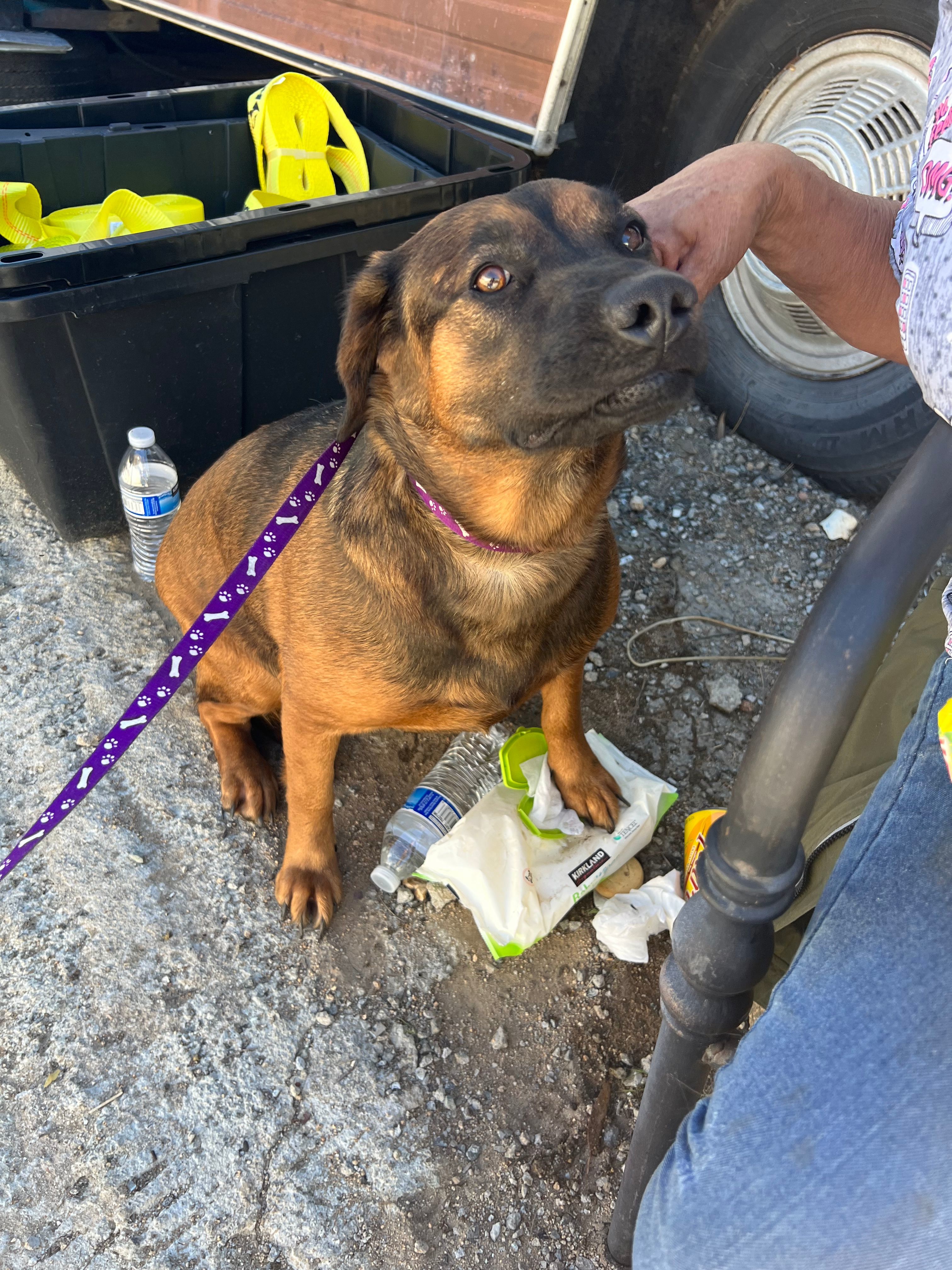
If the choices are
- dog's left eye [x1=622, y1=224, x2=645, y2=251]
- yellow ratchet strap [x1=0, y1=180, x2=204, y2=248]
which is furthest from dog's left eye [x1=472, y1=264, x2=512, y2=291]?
yellow ratchet strap [x1=0, y1=180, x2=204, y2=248]

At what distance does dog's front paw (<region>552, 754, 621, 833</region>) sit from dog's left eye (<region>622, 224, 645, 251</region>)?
55.5 inches

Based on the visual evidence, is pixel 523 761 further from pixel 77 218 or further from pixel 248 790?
pixel 77 218

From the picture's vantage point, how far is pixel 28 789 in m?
2.77

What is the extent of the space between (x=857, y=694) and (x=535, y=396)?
883 mm

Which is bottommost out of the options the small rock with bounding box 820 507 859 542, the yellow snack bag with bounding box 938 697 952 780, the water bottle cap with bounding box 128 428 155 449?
the small rock with bounding box 820 507 859 542

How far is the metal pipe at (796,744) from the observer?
1.06 metres

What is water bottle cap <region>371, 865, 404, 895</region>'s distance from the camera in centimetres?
260

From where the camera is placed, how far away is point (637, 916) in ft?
8.04

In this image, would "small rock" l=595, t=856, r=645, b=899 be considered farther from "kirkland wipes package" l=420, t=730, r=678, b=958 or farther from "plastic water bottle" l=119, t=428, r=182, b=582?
"plastic water bottle" l=119, t=428, r=182, b=582

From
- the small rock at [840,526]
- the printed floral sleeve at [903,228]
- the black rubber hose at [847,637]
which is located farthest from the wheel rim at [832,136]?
the black rubber hose at [847,637]

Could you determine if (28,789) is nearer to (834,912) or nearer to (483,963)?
(483,963)

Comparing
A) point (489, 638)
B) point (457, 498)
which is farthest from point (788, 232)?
point (489, 638)

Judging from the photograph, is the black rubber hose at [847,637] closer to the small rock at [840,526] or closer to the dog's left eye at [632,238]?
the dog's left eye at [632,238]

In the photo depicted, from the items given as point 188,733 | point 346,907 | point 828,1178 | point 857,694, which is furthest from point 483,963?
point 857,694
